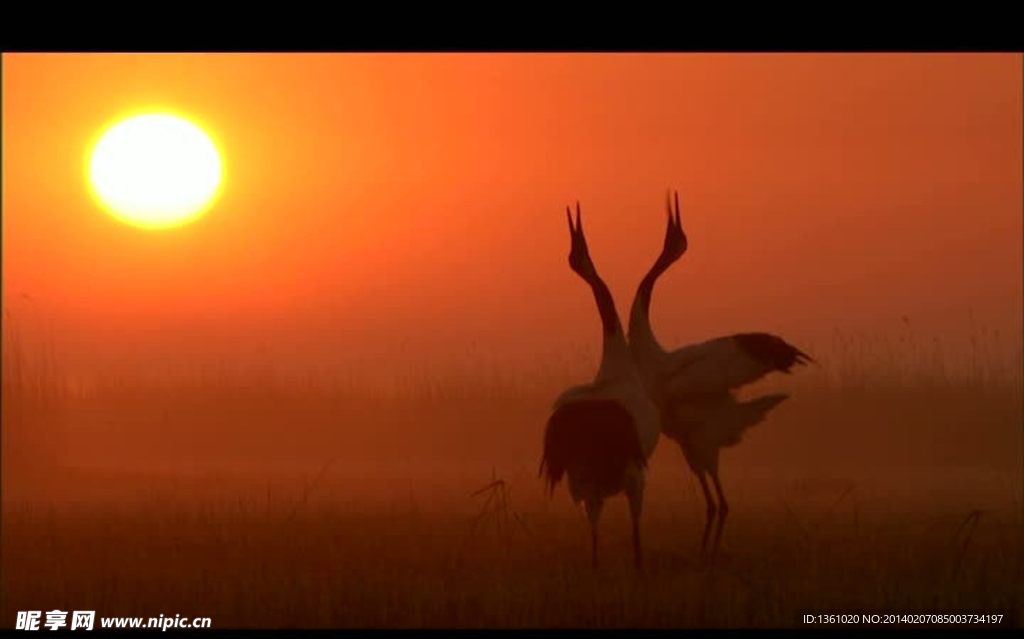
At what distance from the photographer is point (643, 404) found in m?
7.53

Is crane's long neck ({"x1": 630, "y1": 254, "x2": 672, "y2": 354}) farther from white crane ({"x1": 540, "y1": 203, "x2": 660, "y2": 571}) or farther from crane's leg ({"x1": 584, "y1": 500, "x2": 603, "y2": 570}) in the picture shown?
crane's leg ({"x1": 584, "y1": 500, "x2": 603, "y2": 570})

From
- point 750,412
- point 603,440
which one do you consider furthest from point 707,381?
point 603,440

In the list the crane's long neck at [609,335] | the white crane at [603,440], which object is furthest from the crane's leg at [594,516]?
the crane's long neck at [609,335]

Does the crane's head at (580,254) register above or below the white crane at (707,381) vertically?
above

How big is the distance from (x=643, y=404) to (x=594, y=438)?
30 cm

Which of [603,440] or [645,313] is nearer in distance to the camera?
[603,440]

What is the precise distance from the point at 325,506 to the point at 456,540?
1.08m

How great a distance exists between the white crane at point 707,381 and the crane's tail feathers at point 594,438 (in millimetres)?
526

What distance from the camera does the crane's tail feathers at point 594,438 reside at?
7.41 metres

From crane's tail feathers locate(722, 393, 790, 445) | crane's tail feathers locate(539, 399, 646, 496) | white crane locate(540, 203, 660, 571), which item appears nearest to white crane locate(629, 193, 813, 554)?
crane's tail feathers locate(722, 393, 790, 445)

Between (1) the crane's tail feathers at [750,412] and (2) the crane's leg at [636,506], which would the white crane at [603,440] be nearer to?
(2) the crane's leg at [636,506]

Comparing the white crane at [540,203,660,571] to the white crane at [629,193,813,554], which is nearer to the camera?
the white crane at [540,203,660,571]

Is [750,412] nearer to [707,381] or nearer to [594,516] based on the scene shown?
[707,381]

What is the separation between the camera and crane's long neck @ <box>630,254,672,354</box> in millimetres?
7965
